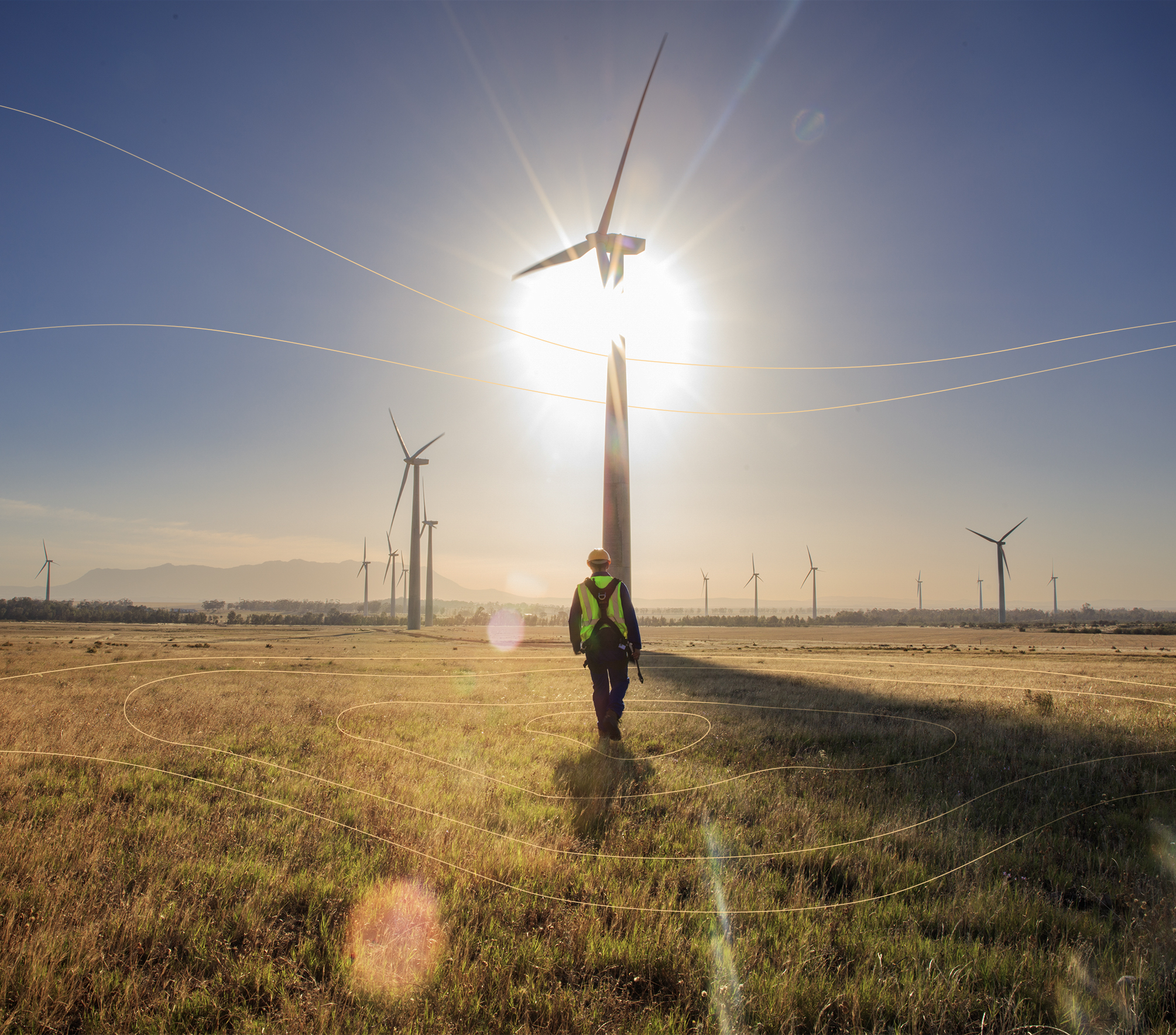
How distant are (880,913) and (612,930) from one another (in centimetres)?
212

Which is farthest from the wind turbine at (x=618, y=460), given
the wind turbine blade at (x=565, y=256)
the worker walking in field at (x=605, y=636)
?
the worker walking in field at (x=605, y=636)

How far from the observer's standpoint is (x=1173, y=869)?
5.74 meters

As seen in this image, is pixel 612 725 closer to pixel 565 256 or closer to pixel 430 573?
pixel 565 256

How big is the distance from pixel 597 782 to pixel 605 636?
10.4ft

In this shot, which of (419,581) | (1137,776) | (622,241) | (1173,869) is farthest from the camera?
(419,581)

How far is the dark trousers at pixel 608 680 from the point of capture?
34.9ft

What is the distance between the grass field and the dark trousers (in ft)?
2.22

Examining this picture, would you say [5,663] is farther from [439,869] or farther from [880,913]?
[880,913]

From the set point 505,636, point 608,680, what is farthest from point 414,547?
point 608,680

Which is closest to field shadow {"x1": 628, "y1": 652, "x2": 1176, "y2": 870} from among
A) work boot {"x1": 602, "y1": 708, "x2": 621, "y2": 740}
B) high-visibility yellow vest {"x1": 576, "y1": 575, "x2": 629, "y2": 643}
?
work boot {"x1": 602, "y1": 708, "x2": 621, "y2": 740}

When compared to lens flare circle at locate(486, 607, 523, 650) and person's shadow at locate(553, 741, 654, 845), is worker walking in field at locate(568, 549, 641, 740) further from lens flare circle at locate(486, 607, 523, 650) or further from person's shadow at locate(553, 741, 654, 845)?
lens flare circle at locate(486, 607, 523, 650)

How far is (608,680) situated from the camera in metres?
11.0

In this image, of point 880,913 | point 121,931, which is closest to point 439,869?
point 121,931

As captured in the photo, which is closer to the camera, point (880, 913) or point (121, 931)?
point (121, 931)
